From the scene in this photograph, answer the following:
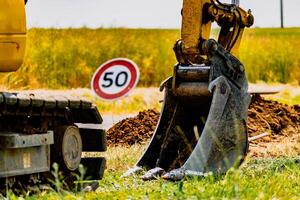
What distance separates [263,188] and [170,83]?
4239 millimetres

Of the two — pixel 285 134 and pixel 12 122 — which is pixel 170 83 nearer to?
pixel 12 122

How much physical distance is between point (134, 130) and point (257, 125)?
186 centimetres

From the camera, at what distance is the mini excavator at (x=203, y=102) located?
455 inches

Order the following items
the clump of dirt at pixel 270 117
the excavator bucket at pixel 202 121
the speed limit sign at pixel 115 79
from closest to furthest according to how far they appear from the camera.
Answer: the excavator bucket at pixel 202 121, the clump of dirt at pixel 270 117, the speed limit sign at pixel 115 79

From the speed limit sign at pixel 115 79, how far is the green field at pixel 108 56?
34.9ft

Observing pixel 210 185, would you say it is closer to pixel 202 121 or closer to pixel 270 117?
pixel 202 121

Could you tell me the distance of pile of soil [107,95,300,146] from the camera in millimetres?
16844

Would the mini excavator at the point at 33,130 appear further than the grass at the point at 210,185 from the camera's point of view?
Yes

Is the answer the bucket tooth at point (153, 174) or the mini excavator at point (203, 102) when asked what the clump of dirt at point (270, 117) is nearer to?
the mini excavator at point (203, 102)

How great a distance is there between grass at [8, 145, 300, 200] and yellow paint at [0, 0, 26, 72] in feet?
3.74

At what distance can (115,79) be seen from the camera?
17.9 metres

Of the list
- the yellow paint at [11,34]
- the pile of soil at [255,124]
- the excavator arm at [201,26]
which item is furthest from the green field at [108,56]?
the yellow paint at [11,34]

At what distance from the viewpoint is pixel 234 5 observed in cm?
1309

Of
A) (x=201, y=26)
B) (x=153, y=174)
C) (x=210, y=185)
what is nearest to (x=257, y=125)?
(x=201, y=26)
